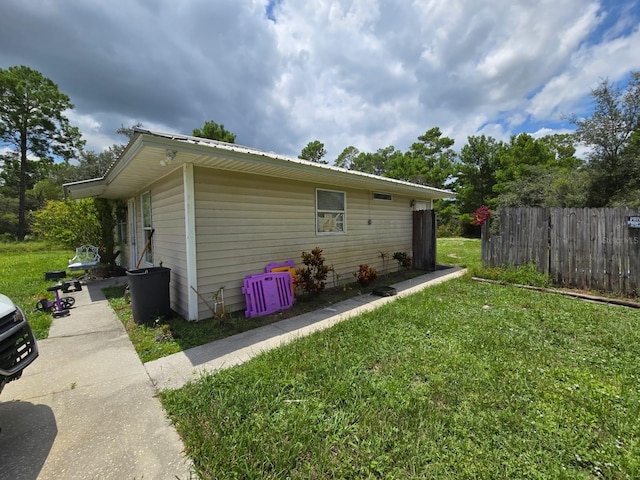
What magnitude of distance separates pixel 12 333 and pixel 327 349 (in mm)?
2656

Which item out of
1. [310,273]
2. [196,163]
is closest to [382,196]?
[310,273]

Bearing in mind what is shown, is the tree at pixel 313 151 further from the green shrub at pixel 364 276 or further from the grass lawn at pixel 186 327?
the grass lawn at pixel 186 327

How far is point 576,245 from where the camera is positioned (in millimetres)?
5359

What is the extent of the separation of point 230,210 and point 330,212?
249 cm

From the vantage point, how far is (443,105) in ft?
49.7

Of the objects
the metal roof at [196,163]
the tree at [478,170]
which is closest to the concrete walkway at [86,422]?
the metal roof at [196,163]

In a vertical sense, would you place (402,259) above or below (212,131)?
below

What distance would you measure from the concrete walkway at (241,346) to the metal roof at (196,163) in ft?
8.17

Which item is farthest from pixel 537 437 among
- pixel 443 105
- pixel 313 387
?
pixel 443 105

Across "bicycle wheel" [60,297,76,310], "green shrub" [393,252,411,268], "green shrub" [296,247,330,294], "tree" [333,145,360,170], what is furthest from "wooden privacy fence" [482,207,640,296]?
"tree" [333,145,360,170]

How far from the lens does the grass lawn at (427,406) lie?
1.64 m

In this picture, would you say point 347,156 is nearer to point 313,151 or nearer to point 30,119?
point 313,151

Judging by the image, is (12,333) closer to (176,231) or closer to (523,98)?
(176,231)

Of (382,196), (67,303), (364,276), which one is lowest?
(67,303)
